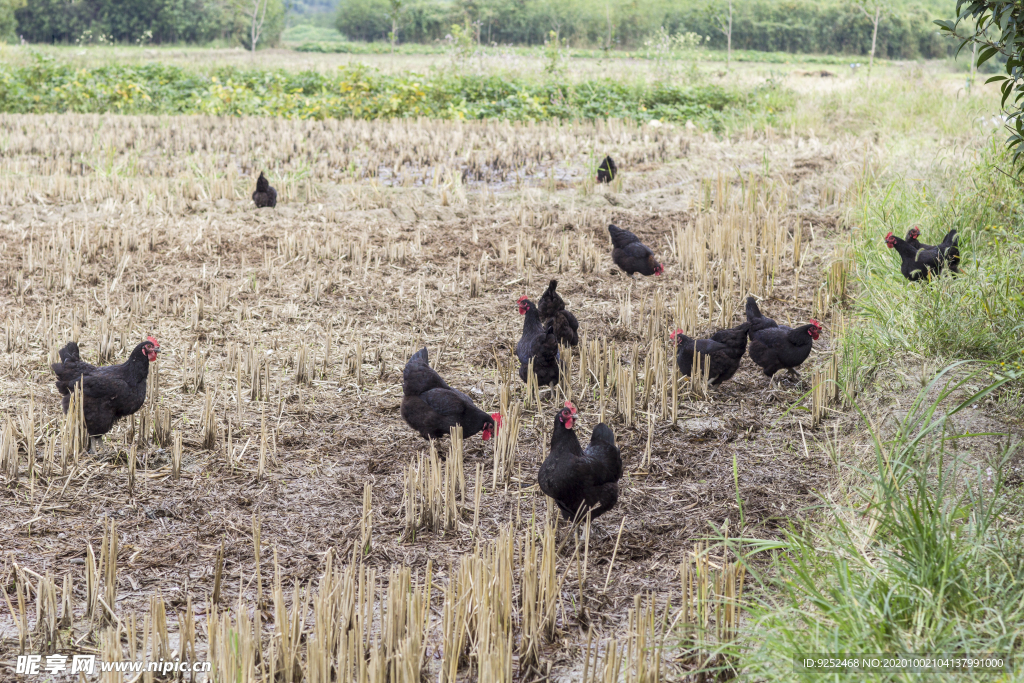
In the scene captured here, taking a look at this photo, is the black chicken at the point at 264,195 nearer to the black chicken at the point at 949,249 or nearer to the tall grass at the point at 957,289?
the tall grass at the point at 957,289

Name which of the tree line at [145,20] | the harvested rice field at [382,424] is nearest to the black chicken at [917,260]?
the harvested rice field at [382,424]

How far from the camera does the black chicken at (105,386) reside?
4156 millimetres

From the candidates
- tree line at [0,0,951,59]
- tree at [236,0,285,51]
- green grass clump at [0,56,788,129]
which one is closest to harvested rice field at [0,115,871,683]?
green grass clump at [0,56,788,129]

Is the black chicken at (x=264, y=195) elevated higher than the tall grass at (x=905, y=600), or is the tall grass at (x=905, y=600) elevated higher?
the black chicken at (x=264, y=195)

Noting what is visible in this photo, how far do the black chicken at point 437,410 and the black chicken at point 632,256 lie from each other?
10.7 ft

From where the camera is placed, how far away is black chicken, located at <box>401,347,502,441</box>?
4.28 meters

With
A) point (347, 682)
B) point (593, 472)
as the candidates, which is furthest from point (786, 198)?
point (347, 682)

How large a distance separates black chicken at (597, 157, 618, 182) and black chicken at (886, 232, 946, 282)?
5.77 m

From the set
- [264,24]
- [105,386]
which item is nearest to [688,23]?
[264,24]

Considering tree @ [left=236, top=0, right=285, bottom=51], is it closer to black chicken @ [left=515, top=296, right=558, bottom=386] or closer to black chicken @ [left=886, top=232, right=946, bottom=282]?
black chicken @ [left=515, top=296, right=558, bottom=386]

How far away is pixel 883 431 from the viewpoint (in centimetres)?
411

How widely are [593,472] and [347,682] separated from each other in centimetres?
153

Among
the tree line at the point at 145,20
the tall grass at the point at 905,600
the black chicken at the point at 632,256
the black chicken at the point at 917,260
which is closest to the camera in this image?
the tall grass at the point at 905,600

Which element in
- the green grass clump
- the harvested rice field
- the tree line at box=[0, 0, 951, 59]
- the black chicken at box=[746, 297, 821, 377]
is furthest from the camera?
the tree line at box=[0, 0, 951, 59]
